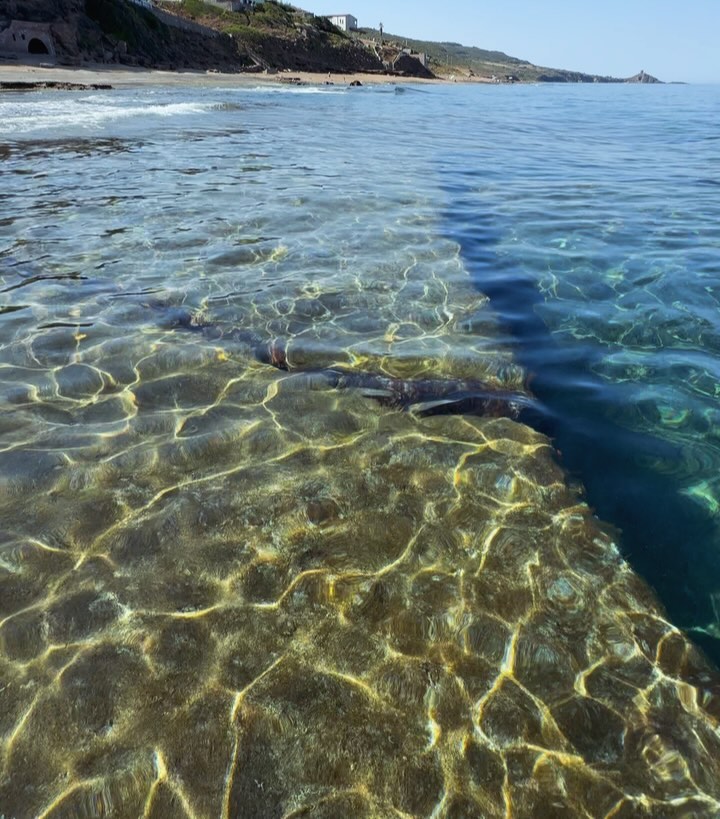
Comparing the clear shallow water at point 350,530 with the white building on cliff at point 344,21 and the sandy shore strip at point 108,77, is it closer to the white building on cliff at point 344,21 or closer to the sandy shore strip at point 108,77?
the sandy shore strip at point 108,77

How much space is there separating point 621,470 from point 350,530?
2.31m

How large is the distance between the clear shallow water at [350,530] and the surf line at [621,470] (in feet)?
0.08

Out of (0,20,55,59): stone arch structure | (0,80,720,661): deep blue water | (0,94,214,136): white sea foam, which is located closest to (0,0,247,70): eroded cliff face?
(0,20,55,59): stone arch structure

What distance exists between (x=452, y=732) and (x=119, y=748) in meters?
1.56

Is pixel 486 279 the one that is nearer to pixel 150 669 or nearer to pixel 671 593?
pixel 671 593

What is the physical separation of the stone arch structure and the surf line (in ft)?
198

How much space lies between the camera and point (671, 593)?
3.38m

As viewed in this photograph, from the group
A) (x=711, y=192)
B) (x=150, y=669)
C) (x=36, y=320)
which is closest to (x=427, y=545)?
(x=150, y=669)

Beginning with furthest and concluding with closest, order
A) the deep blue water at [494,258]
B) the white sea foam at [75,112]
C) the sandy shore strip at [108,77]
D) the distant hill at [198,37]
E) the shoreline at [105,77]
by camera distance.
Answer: the distant hill at [198,37], the sandy shore strip at [108,77], the shoreline at [105,77], the white sea foam at [75,112], the deep blue water at [494,258]

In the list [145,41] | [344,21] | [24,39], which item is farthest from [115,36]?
[344,21]

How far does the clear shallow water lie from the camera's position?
2.49m

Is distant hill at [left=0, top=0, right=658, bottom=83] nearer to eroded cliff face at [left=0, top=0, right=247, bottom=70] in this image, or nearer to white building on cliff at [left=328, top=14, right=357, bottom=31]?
eroded cliff face at [left=0, top=0, right=247, bottom=70]

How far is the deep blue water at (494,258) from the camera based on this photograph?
4.42 meters

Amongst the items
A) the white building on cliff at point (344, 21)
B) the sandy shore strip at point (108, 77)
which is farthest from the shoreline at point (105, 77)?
the white building on cliff at point (344, 21)
